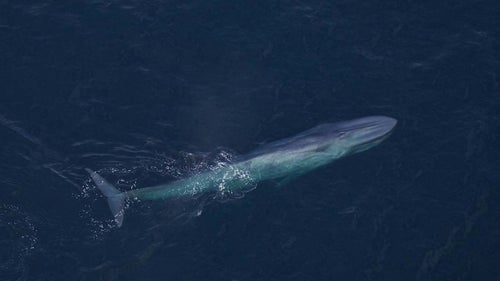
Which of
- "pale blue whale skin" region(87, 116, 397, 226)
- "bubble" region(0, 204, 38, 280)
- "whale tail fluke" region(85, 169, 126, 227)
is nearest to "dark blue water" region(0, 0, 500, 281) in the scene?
Result: "bubble" region(0, 204, 38, 280)

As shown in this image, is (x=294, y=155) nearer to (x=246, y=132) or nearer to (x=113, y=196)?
(x=246, y=132)

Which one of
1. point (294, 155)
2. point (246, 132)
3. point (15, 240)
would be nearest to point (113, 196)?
point (15, 240)

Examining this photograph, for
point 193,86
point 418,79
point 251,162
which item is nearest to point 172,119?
point 193,86

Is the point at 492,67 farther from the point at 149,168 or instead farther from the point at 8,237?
the point at 8,237

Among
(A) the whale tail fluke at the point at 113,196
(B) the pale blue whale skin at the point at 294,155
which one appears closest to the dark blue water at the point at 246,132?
(A) the whale tail fluke at the point at 113,196

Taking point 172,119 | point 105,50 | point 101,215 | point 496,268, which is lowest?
point 496,268

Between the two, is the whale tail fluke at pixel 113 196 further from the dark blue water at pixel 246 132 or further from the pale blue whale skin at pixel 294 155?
the pale blue whale skin at pixel 294 155
